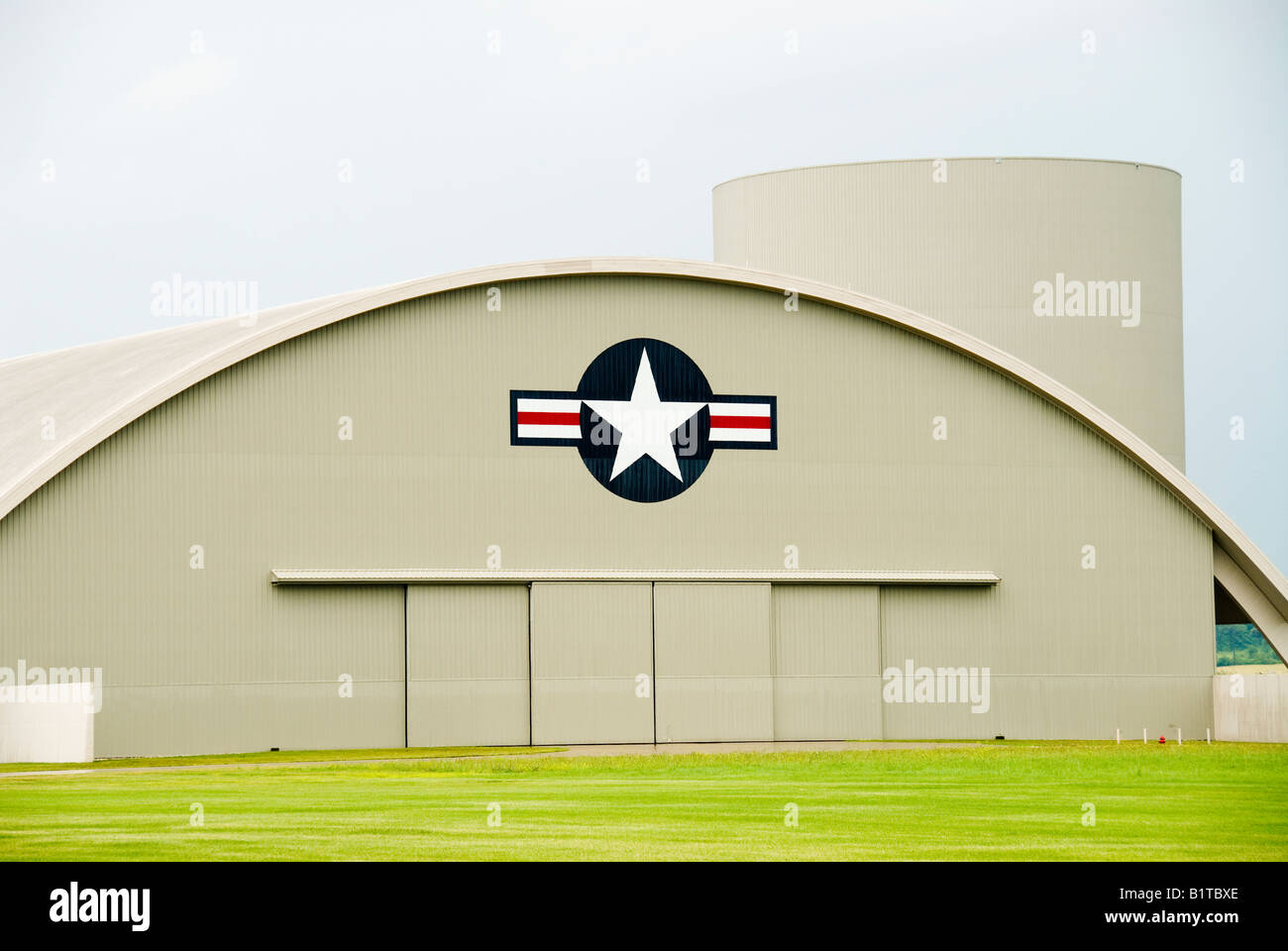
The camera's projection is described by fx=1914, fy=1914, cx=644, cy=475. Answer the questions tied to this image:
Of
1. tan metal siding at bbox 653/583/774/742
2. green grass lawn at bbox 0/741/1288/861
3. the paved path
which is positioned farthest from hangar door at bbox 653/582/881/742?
green grass lawn at bbox 0/741/1288/861

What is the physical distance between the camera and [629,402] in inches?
1533

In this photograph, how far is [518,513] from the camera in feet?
125

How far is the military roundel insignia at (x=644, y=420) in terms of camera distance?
126 ft

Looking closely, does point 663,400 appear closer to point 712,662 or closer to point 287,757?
point 712,662

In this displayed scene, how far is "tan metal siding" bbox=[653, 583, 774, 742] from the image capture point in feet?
126

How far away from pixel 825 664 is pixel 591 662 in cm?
496

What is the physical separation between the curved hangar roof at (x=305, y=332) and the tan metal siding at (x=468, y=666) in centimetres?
579

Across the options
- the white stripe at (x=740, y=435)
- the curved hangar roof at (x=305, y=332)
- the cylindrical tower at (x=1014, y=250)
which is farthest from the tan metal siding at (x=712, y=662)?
the cylindrical tower at (x=1014, y=250)

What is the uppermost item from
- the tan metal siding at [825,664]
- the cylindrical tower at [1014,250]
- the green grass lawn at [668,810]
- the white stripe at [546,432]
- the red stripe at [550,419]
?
the cylindrical tower at [1014,250]

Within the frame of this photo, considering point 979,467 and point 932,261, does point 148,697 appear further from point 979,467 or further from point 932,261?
point 932,261

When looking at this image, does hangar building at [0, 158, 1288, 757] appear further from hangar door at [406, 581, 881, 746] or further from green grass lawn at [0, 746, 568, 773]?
green grass lawn at [0, 746, 568, 773]

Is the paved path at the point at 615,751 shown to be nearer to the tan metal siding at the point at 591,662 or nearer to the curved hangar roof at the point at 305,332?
the tan metal siding at the point at 591,662
